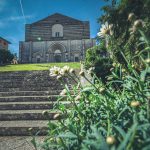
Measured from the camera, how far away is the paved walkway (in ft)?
10.7

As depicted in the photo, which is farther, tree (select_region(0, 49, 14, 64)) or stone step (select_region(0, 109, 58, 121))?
tree (select_region(0, 49, 14, 64))

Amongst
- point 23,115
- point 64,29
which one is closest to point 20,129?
point 23,115

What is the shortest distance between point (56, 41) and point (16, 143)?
138 ft

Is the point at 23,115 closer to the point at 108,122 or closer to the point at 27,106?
the point at 27,106

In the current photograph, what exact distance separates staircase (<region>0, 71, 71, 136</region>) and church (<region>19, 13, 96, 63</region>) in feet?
115

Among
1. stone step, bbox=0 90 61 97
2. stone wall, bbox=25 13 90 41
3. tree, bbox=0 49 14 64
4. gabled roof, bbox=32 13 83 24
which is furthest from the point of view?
gabled roof, bbox=32 13 83 24

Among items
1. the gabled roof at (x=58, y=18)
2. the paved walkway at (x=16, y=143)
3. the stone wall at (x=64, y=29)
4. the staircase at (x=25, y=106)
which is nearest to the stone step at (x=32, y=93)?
the staircase at (x=25, y=106)

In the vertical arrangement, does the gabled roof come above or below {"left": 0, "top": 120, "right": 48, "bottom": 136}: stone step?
above

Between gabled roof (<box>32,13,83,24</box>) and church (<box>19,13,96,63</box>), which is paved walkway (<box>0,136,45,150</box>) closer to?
church (<box>19,13,96,63</box>)

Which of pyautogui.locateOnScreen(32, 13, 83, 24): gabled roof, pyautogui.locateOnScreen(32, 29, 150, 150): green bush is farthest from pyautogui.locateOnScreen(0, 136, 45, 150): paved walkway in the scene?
pyautogui.locateOnScreen(32, 13, 83, 24): gabled roof

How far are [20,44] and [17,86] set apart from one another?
38100 mm

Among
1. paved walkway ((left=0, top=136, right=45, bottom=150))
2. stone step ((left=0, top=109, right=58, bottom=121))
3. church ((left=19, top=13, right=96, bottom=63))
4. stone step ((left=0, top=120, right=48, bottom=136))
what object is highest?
church ((left=19, top=13, right=96, bottom=63))

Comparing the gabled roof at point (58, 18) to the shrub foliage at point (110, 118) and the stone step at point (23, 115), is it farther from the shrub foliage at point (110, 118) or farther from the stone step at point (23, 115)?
the shrub foliage at point (110, 118)

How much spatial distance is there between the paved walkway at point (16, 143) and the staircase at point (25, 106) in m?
0.16
